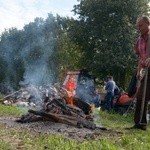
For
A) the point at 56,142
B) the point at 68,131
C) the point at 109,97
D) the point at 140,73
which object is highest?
the point at 109,97

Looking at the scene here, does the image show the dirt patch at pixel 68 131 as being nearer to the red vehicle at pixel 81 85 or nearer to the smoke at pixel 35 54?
the red vehicle at pixel 81 85

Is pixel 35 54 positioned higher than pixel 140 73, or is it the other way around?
pixel 35 54

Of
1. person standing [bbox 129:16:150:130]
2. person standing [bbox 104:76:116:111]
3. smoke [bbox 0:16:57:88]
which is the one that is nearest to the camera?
person standing [bbox 129:16:150:130]

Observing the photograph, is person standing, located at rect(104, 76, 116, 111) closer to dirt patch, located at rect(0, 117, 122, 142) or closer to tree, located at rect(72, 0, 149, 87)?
tree, located at rect(72, 0, 149, 87)

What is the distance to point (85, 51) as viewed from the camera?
34.2 metres

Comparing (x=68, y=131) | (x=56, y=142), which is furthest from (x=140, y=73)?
(x=56, y=142)

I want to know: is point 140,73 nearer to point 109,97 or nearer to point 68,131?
point 68,131

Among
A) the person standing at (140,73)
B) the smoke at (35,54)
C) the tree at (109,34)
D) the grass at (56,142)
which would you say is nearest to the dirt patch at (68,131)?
the grass at (56,142)

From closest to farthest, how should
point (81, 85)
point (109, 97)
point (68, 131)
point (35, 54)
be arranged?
point (68, 131), point (109, 97), point (81, 85), point (35, 54)

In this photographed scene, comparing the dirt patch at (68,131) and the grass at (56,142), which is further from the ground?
the dirt patch at (68,131)

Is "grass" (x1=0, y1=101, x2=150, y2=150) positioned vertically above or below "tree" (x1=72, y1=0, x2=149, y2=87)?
below

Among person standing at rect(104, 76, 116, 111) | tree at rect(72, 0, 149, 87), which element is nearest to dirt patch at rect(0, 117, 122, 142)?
person standing at rect(104, 76, 116, 111)

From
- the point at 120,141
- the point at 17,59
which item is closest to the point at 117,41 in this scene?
the point at 17,59

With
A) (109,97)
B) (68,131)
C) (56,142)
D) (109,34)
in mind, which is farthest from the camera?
(109,34)
